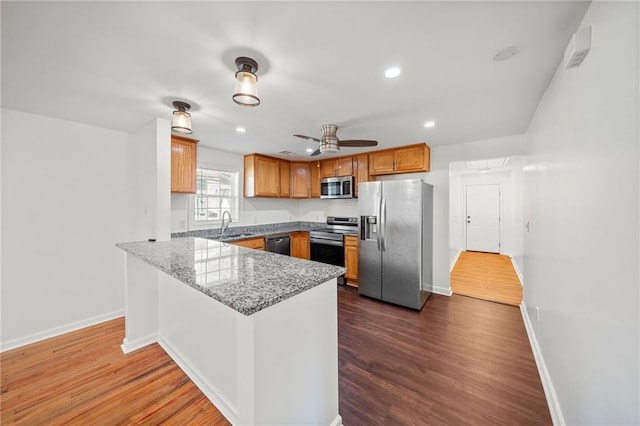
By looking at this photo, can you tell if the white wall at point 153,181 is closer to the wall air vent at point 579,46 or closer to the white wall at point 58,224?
the white wall at point 58,224

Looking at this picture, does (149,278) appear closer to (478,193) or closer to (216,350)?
(216,350)

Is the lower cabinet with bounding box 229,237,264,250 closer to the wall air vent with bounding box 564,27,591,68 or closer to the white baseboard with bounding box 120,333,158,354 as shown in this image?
the white baseboard with bounding box 120,333,158,354

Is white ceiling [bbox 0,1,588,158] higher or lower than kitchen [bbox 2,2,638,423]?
higher

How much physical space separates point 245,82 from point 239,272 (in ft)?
3.87

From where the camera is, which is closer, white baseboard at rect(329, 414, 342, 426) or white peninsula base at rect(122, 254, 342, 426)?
white peninsula base at rect(122, 254, 342, 426)

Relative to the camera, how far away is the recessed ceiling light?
5.32 feet

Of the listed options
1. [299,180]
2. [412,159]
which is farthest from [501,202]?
[299,180]

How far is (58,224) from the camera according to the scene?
8.55 ft

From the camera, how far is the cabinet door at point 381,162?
12.6ft

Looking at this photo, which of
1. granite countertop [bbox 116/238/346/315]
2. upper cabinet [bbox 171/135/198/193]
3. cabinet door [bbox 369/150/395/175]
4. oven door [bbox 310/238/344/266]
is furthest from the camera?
oven door [bbox 310/238/344/266]

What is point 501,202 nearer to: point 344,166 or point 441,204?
point 441,204

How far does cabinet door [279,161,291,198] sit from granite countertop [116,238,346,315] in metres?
2.70

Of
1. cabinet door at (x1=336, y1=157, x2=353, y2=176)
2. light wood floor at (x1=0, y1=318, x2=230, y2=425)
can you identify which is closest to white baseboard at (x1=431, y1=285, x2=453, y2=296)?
cabinet door at (x1=336, y1=157, x2=353, y2=176)

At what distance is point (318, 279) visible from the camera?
1.23 m
